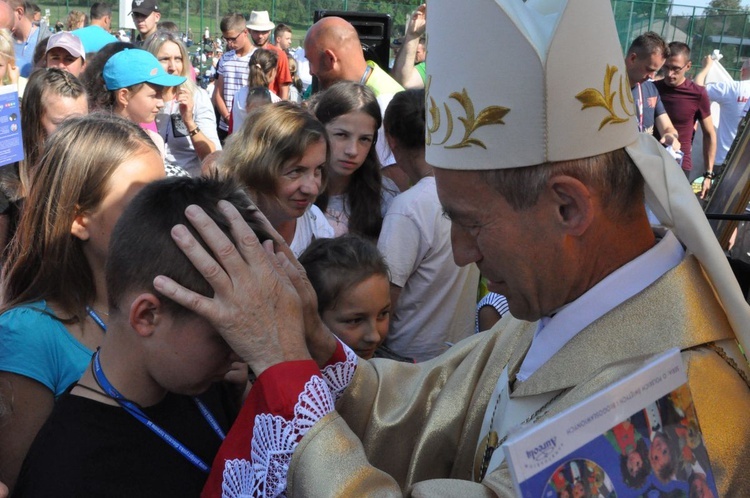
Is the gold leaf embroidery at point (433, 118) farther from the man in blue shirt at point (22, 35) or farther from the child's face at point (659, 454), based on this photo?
the man in blue shirt at point (22, 35)

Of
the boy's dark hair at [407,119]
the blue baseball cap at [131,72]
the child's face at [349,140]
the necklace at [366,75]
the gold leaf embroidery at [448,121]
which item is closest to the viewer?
the gold leaf embroidery at [448,121]

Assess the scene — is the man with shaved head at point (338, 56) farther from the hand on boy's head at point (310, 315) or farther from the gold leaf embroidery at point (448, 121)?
the gold leaf embroidery at point (448, 121)

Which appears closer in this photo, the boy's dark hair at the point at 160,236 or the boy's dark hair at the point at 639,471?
the boy's dark hair at the point at 639,471

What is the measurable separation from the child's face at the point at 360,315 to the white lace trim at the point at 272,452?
1.26 metres

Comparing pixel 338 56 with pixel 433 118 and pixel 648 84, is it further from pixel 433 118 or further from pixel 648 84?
pixel 648 84

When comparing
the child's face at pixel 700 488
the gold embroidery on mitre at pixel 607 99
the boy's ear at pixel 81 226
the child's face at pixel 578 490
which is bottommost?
the boy's ear at pixel 81 226

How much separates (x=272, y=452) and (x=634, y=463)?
77cm

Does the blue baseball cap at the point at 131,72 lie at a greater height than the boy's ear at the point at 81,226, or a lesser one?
lesser

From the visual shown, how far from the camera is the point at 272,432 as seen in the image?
1672mm

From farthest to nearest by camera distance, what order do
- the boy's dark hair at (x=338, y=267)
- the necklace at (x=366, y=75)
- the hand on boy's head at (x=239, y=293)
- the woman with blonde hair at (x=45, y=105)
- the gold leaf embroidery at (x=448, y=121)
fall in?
the necklace at (x=366, y=75) < the woman with blonde hair at (x=45, y=105) < the boy's dark hair at (x=338, y=267) < the gold leaf embroidery at (x=448, y=121) < the hand on boy's head at (x=239, y=293)

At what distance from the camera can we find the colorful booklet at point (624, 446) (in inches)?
41.6

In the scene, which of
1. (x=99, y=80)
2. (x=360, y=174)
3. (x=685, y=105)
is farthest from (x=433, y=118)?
(x=685, y=105)

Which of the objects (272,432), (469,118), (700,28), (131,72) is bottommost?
(700,28)

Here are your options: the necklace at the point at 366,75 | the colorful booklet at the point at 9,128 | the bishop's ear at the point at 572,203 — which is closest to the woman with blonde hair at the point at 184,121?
the necklace at the point at 366,75
